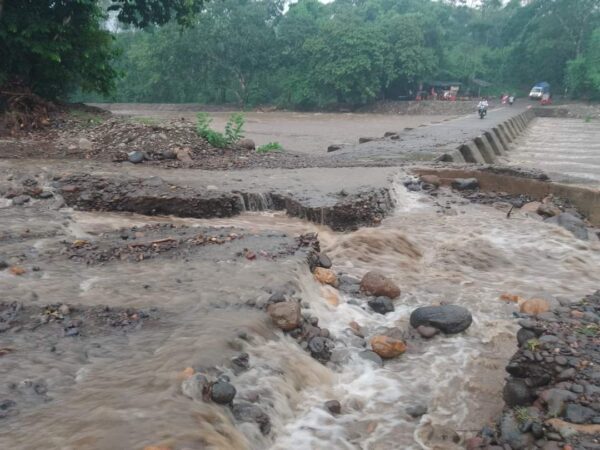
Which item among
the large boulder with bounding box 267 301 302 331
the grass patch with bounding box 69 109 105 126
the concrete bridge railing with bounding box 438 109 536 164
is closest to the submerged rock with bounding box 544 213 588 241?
the concrete bridge railing with bounding box 438 109 536 164

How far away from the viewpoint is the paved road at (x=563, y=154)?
1174 centimetres

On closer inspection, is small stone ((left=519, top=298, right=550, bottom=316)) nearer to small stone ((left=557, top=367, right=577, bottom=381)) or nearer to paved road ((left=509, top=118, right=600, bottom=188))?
small stone ((left=557, top=367, right=577, bottom=381))

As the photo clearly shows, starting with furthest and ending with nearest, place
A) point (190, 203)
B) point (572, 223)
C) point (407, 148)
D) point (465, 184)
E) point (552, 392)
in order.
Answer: point (407, 148)
point (465, 184)
point (572, 223)
point (190, 203)
point (552, 392)

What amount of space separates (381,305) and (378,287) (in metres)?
0.28

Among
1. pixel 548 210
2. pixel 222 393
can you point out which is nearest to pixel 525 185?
pixel 548 210

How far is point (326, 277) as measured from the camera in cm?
512

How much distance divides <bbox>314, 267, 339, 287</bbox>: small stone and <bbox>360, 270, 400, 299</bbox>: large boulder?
264 millimetres

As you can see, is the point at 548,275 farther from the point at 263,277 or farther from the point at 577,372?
the point at 263,277

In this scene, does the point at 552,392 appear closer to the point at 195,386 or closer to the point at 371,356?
the point at 371,356

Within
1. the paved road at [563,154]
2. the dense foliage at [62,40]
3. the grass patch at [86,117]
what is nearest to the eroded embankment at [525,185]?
the paved road at [563,154]

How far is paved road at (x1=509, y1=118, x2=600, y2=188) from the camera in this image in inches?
462

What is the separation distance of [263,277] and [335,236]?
7.83 feet

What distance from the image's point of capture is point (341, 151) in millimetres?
13125

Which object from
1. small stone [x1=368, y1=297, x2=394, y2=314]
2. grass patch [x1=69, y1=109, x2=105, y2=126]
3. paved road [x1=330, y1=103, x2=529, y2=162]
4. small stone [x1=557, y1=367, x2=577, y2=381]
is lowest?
→ small stone [x1=368, y1=297, x2=394, y2=314]
